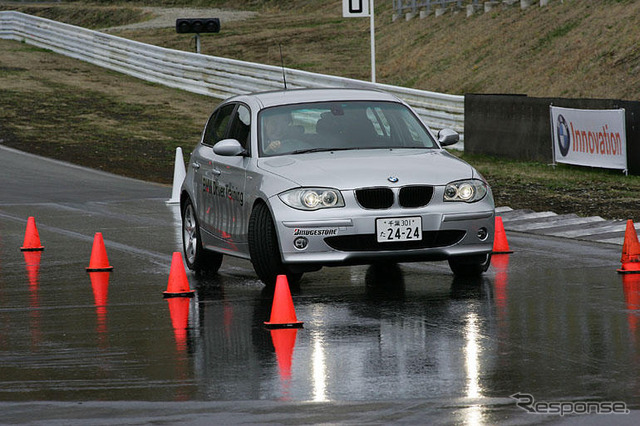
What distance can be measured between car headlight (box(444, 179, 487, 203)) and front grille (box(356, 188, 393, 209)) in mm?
502

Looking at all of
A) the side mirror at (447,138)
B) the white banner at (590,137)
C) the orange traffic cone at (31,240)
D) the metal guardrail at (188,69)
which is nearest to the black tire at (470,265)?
the side mirror at (447,138)

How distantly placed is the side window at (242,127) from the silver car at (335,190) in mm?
14

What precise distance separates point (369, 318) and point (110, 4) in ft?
244

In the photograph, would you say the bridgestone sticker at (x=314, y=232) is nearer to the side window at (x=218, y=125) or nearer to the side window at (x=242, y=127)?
the side window at (x=242, y=127)

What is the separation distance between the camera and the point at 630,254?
11320 mm

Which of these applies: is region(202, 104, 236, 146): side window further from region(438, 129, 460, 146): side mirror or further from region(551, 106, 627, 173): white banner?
region(551, 106, 627, 173): white banner

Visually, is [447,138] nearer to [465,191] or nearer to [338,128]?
[338,128]

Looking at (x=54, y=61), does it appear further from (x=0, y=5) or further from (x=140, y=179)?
(x=0, y=5)

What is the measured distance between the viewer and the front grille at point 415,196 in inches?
409

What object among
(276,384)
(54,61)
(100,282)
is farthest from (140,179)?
(54,61)

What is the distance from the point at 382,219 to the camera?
10.2m

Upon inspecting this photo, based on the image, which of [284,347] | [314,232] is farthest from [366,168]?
[284,347]

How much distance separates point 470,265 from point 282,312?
2.86m

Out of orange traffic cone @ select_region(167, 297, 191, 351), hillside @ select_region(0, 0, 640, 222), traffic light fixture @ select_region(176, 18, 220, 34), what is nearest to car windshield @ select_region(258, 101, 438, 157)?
orange traffic cone @ select_region(167, 297, 191, 351)
